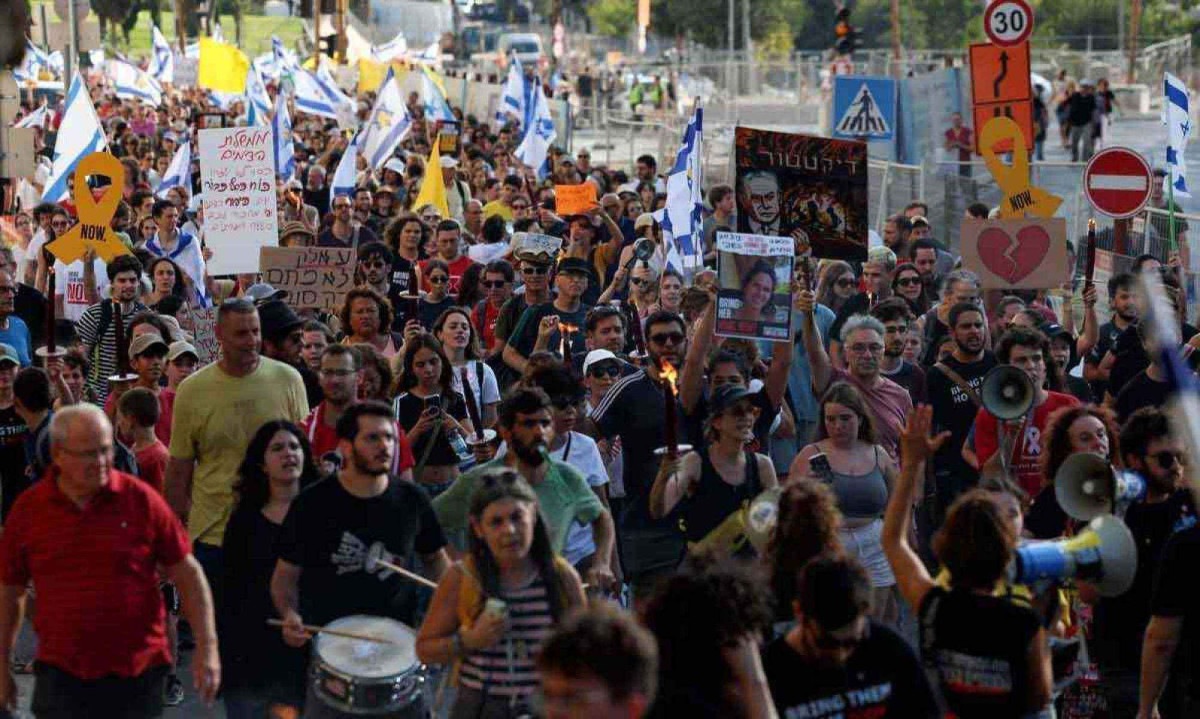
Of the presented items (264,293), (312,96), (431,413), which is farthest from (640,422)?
(312,96)

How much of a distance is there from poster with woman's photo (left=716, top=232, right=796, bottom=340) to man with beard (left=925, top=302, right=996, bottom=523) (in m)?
0.78

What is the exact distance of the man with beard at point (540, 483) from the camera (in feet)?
22.5

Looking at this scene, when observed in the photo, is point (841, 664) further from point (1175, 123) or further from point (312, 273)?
point (1175, 123)

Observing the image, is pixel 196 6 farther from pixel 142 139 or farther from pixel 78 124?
pixel 78 124

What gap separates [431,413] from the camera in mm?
8695

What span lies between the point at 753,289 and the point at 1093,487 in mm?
2872

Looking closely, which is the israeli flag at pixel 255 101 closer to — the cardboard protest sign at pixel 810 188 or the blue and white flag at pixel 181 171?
the blue and white flag at pixel 181 171

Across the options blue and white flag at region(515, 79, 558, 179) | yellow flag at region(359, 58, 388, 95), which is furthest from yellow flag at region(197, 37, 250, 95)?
blue and white flag at region(515, 79, 558, 179)

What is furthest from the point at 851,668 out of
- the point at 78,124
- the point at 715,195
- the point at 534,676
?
the point at 78,124

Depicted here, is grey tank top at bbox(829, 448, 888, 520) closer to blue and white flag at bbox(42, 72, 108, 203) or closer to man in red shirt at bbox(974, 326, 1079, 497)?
man in red shirt at bbox(974, 326, 1079, 497)

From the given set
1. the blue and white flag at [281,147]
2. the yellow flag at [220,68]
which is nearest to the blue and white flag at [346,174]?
the blue and white flag at [281,147]

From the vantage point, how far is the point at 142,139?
29016 mm

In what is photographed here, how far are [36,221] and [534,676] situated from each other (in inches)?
447

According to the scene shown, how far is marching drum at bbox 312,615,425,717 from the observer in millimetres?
6125
